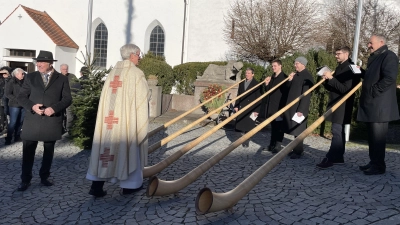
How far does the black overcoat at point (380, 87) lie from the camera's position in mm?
5742

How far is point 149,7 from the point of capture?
25.0 m

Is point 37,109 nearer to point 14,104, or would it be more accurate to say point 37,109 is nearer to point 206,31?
point 14,104

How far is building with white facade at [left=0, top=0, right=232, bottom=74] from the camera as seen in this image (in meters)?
23.8

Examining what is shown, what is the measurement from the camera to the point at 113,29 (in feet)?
83.9

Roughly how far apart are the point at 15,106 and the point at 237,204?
6327 millimetres

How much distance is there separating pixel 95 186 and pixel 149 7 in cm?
2102

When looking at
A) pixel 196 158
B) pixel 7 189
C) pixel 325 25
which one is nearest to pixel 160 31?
pixel 325 25

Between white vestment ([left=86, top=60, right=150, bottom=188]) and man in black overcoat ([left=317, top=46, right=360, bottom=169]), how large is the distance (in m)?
3.09

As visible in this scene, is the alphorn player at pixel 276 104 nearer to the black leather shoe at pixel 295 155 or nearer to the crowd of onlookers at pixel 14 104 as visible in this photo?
the black leather shoe at pixel 295 155

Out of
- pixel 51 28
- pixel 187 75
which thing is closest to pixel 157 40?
pixel 187 75

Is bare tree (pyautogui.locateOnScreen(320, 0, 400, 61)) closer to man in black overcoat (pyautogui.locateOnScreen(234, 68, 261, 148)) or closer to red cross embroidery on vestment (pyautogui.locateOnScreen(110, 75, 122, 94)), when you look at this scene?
man in black overcoat (pyautogui.locateOnScreen(234, 68, 261, 148))

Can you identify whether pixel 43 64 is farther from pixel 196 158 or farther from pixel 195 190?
pixel 196 158

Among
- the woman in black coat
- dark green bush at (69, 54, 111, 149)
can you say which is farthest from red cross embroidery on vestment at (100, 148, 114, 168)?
the woman in black coat

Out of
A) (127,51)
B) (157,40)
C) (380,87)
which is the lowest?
(380,87)
